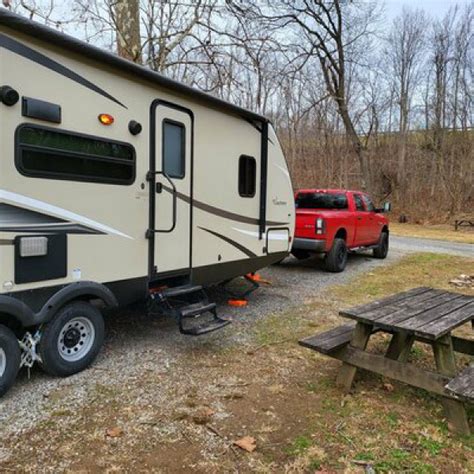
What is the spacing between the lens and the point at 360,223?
33.9 ft

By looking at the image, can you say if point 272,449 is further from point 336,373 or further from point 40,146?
point 40,146

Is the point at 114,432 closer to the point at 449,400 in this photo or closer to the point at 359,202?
the point at 449,400

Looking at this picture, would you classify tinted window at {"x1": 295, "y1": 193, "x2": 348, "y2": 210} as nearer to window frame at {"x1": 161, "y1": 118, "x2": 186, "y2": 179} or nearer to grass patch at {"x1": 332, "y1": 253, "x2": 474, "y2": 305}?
grass patch at {"x1": 332, "y1": 253, "x2": 474, "y2": 305}

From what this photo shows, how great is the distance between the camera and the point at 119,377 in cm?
388

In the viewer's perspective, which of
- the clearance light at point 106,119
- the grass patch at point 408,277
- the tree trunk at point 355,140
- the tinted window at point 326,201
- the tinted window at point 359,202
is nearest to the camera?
the clearance light at point 106,119

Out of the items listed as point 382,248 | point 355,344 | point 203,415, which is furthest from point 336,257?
point 203,415

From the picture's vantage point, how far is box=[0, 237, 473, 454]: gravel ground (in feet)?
10.8

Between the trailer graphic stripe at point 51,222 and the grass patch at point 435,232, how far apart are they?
15.4 meters

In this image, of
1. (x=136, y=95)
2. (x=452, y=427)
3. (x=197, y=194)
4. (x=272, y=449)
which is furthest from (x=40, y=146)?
(x=452, y=427)

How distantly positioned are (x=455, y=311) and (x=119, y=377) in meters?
3.00

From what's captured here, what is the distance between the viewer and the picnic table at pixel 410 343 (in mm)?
3092

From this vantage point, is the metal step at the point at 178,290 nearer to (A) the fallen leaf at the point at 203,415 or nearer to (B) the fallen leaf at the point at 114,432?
(A) the fallen leaf at the point at 203,415

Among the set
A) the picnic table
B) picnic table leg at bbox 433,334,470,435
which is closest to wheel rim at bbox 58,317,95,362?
the picnic table

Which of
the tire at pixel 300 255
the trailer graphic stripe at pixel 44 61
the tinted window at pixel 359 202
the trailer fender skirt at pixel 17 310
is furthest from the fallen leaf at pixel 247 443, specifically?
the tinted window at pixel 359 202
